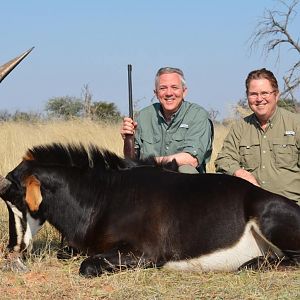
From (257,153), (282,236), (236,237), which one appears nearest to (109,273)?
(236,237)

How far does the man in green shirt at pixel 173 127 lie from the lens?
655cm

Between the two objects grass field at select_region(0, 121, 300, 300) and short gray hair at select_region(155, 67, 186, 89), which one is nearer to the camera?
grass field at select_region(0, 121, 300, 300)

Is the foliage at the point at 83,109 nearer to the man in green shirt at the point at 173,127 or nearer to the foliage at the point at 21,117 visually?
the foliage at the point at 21,117

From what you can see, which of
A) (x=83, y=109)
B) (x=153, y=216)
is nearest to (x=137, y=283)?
(x=153, y=216)

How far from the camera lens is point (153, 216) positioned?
496cm

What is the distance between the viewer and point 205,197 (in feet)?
16.4

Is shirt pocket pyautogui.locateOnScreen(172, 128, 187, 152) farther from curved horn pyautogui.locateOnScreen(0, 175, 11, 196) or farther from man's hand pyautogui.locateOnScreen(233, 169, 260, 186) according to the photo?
curved horn pyautogui.locateOnScreen(0, 175, 11, 196)

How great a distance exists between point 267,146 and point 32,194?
238 cm

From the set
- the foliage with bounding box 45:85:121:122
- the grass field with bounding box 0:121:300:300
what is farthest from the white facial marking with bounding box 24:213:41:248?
the foliage with bounding box 45:85:121:122

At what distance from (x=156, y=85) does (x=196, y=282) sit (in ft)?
8.57

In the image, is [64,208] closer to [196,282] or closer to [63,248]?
[63,248]

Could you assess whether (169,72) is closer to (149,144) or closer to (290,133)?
(149,144)

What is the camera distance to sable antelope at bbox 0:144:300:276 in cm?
488

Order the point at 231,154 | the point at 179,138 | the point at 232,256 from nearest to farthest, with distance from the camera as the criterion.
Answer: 1. the point at 232,256
2. the point at 231,154
3. the point at 179,138
